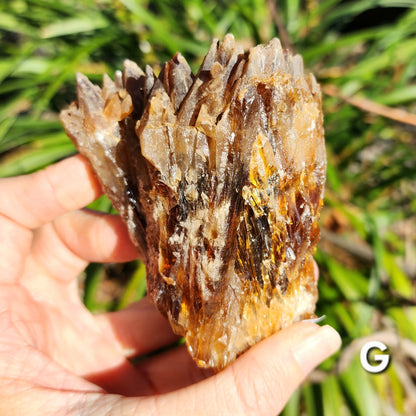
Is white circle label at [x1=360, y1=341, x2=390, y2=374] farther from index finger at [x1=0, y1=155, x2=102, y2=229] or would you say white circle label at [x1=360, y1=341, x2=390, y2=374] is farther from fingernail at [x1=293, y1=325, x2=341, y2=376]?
index finger at [x1=0, y1=155, x2=102, y2=229]

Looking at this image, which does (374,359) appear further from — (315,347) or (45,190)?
(45,190)

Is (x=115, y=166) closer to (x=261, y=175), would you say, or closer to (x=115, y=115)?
(x=115, y=115)

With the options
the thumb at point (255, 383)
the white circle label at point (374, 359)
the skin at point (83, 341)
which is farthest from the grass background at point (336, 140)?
the thumb at point (255, 383)

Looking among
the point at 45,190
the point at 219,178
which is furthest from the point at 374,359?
the point at 45,190

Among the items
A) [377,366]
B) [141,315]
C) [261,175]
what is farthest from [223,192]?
[377,366]

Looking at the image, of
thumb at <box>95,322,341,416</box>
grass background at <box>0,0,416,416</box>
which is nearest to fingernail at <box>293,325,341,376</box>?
thumb at <box>95,322,341,416</box>

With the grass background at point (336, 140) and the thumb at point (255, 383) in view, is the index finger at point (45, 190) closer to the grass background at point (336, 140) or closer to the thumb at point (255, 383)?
the grass background at point (336, 140)
